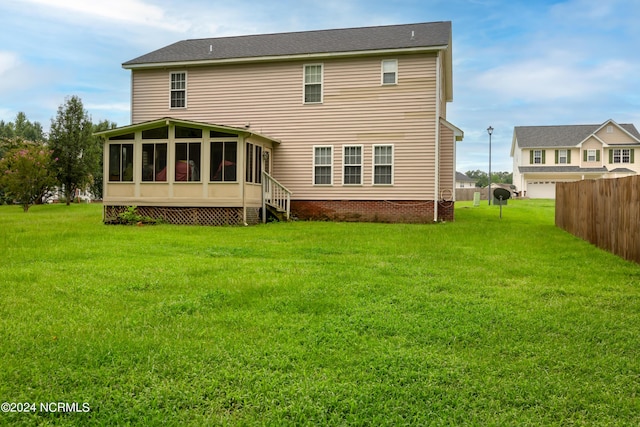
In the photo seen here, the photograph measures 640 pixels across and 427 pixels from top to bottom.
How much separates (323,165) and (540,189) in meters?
36.1

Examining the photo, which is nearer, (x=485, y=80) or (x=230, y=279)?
(x=230, y=279)

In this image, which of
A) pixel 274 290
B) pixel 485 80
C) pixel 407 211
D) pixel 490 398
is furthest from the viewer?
pixel 485 80

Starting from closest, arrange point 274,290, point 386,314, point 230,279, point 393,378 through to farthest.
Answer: point 393,378 < point 386,314 < point 274,290 < point 230,279

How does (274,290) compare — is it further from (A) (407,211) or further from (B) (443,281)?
(A) (407,211)

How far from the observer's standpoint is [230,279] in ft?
21.3

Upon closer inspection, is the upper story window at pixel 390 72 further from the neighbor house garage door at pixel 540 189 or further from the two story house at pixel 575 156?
the neighbor house garage door at pixel 540 189

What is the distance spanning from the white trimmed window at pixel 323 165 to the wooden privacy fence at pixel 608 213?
320 inches

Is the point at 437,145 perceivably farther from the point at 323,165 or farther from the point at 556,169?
the point at 556,169

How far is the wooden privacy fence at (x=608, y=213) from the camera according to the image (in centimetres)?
845

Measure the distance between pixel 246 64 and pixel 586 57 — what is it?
12968 mm

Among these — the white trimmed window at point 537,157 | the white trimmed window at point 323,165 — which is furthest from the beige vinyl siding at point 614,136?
the white trimmed window at point 323,165

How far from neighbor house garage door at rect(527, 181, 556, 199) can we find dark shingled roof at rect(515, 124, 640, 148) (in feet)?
12.6

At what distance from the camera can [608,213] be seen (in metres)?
9.91

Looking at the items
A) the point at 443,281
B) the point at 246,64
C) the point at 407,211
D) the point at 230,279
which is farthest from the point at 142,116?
the point at 443,281
